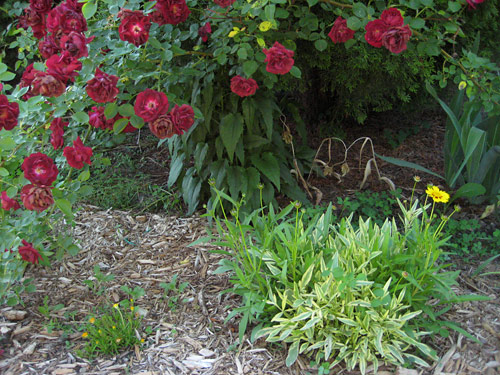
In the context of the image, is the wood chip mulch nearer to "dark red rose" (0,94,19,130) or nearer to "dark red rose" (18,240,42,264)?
"dark red rose" (18,240,42,264)

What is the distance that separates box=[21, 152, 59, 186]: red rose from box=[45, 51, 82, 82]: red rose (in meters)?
0.32

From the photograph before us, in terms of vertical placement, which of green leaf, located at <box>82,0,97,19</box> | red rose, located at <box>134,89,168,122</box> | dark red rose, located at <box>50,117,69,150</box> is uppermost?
green leaf, located at <box>82,0,97,19</box>

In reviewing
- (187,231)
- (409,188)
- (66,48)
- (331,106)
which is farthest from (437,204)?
(66,48)

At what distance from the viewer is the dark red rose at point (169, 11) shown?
6.62ft

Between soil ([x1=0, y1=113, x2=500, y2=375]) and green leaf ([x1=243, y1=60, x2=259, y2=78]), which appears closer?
soil ([x1=0, y1=113, x2=500, y2=375])

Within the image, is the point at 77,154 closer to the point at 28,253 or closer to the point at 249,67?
the point at 28,253

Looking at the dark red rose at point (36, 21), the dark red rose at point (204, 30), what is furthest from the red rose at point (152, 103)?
the dark red rose at point (36, 21)

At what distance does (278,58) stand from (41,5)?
1.07 metres

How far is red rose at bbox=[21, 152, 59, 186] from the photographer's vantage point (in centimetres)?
190

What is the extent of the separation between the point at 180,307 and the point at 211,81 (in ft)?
3.90

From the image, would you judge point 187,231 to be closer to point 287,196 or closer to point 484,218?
point 287,196

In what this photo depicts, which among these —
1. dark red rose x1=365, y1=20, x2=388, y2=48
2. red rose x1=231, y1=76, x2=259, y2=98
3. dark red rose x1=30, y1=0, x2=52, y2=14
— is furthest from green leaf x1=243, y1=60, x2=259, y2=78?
dark red rose x1=30, y1=0, x2=52, y2=14

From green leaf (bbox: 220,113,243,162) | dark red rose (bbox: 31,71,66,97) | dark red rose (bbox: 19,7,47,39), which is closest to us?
dark red rose (bbox: 31,71,66,97)

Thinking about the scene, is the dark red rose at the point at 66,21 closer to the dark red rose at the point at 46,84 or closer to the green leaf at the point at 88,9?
the green leaf at the point at 88,9
